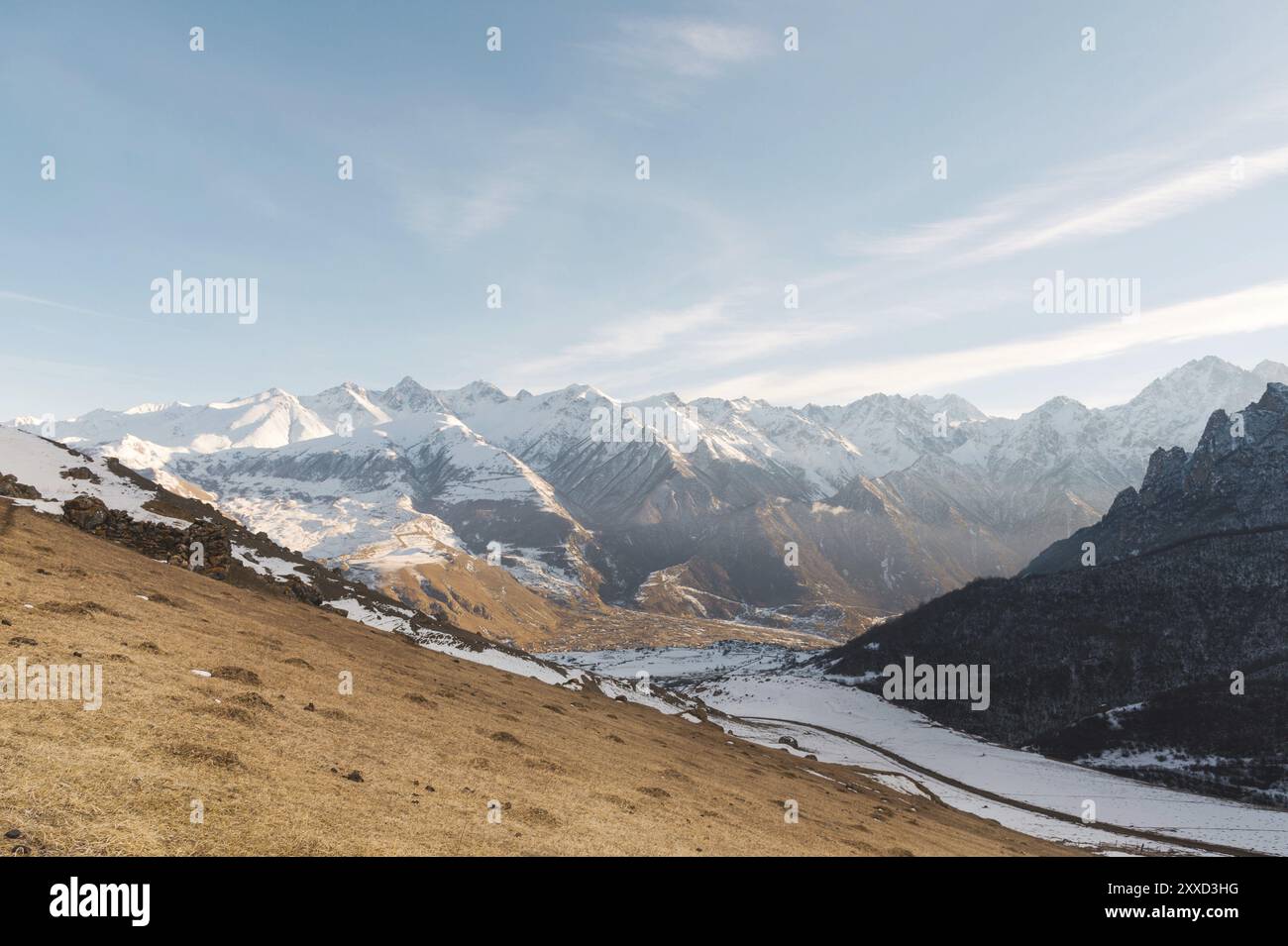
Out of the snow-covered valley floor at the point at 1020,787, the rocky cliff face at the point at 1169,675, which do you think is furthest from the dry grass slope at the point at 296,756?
the rocky cliff face at the point at 1169,675

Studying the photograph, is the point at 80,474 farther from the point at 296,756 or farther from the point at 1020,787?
the point at 1020,787

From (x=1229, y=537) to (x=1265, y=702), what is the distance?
72390 mm

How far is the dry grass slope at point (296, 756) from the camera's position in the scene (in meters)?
15.5

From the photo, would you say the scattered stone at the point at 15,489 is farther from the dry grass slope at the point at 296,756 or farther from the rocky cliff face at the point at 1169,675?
the rocky cliff face at the point at 1169,675

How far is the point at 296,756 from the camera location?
21.1 m

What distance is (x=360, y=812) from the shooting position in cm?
1808

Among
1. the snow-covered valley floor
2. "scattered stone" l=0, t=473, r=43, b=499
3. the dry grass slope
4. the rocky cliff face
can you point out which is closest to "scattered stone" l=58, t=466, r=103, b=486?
"scattered stone" l=0, t=473, r=43, b=499

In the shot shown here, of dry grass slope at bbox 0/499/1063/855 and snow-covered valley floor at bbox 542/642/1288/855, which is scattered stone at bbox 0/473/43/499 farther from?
snow-covered valley floor at bbox 542/642/1288/855

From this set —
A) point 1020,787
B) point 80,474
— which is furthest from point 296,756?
point 1020,787

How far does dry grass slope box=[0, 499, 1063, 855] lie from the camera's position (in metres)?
15.5

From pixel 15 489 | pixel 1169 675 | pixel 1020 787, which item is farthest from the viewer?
pixel 1169 675
